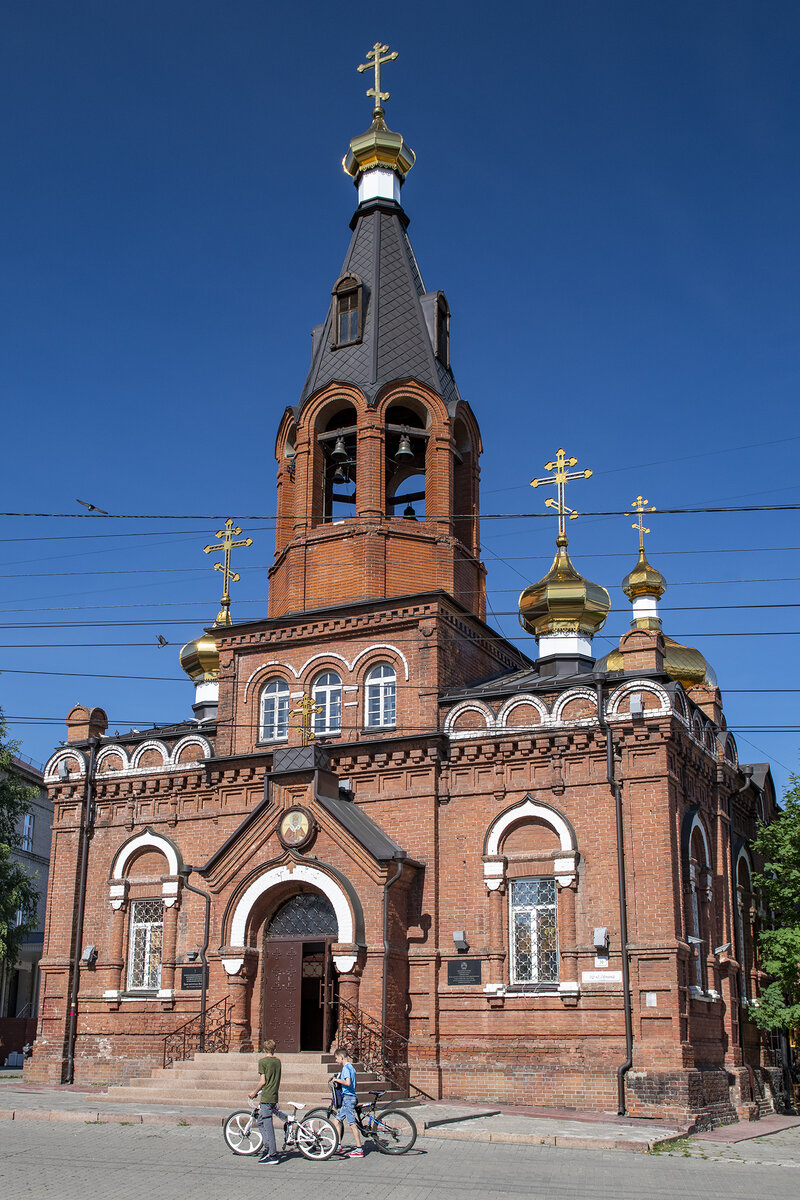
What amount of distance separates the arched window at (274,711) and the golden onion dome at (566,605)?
494 centimetres

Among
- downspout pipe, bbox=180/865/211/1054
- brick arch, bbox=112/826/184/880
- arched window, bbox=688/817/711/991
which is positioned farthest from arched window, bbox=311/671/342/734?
arched window, bbox=688/817/711/991

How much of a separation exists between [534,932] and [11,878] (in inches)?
588


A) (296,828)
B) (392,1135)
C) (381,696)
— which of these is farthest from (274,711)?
(392,1135)

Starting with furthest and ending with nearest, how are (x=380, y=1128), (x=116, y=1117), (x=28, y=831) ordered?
(x=28, y=831)
(x=116, y=1117)
(x=380, y=1128)

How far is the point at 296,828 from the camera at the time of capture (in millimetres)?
19859

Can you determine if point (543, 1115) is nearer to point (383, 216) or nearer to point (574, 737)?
point (574, 737)

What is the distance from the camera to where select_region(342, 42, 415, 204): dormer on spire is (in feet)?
85.3

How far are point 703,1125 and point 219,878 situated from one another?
27.7ft

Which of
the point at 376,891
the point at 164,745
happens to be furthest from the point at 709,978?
the point at 164,745

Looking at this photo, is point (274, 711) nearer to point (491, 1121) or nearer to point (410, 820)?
point (410, 820)

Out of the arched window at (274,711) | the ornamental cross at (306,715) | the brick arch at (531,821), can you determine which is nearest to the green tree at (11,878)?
the arched window at (274,711)

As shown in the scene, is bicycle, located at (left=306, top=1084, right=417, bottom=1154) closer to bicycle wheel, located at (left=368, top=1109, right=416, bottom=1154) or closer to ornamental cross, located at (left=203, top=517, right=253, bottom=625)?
bicycle wheel, located at (left=368, top=1109, right=416, bottom=1154)

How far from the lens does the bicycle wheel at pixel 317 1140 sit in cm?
1274

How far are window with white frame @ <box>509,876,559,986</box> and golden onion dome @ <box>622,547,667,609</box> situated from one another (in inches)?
324
